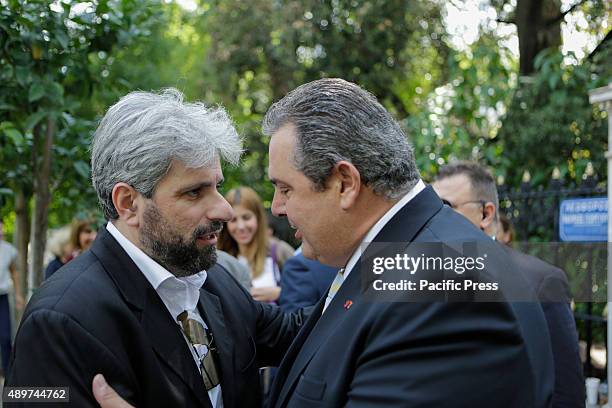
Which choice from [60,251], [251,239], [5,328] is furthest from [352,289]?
[5,328]

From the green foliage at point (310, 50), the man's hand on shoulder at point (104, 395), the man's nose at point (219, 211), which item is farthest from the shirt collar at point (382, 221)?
the green foliage at point (310, 50)

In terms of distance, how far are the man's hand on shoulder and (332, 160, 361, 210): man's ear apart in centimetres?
78

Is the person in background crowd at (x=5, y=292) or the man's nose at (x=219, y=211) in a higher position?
the man's nose at (x=219, y=211)

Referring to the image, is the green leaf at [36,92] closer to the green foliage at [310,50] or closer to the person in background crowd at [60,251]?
the person in background crowd at [60,251]

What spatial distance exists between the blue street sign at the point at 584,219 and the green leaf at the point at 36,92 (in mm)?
4391

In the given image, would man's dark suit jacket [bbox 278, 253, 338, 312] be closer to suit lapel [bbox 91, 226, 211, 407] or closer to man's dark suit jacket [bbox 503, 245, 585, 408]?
man's dark suit jacket [bbox 503, 245, 585, 408]

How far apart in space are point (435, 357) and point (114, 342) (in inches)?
35.5

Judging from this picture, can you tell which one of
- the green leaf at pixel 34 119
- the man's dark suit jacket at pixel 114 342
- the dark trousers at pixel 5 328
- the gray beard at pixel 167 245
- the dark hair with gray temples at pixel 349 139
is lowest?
the dark trousers at pixel 5 328

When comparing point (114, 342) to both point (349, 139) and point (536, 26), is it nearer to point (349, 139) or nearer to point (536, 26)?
point (349, 139)

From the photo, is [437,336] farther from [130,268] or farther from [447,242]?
[130,268]

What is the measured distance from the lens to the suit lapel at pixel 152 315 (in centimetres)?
204

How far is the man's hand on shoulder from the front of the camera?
5.97 feet

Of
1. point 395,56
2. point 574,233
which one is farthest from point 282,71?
point 574,233

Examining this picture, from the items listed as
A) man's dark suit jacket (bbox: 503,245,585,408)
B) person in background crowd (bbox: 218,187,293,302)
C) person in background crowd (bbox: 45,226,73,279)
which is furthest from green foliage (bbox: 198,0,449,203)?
man's dark suit jacket (bbox: 503,245,585,408)
